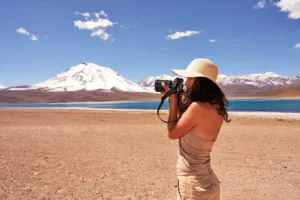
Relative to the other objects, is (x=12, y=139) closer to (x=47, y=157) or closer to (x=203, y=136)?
(x=47, y=157)

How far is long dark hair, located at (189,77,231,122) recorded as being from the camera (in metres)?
2.34

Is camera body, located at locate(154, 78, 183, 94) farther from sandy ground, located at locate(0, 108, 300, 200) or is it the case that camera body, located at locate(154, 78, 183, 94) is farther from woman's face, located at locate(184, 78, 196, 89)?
sandy ground, located at locate(0, 108, 300, 200)

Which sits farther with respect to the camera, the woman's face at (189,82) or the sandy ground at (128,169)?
the sandy ground at (128,169)

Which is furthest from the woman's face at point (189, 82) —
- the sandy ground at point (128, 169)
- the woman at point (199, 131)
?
the sandy ground at point (128, 169)

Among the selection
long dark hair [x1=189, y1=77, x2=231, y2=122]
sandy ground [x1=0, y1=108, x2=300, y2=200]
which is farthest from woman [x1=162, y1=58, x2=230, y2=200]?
sandy ground [x1=0, y1=108, x2=300, y2=200]

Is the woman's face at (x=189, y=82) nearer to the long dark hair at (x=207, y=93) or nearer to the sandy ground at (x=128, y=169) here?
the long dark hair at (x=207, y=93)

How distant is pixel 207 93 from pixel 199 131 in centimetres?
30

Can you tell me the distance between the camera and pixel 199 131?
2.32 metres

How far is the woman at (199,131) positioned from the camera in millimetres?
2328

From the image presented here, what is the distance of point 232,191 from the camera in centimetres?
562

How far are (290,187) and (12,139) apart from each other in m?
9.39

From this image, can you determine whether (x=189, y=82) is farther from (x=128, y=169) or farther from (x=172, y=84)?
(x=128, y=169)

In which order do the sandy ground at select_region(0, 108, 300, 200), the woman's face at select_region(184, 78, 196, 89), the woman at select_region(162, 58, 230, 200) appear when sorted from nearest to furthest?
1. the woman at select_region(162, 58, 230, 200)
2. the woman's face at select_region(184, 78, 196, 89)
3. the sandy ground at select_region(0, 108, 300, 200)

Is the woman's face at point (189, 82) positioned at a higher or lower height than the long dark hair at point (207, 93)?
higher
